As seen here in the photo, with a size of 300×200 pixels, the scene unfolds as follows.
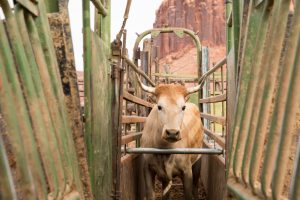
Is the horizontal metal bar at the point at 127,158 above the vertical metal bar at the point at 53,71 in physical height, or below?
below

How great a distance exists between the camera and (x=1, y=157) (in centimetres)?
96

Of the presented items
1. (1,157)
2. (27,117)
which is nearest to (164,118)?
(27,117)

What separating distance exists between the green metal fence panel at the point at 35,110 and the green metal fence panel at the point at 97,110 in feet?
1.55

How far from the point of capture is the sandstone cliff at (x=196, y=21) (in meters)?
69.1

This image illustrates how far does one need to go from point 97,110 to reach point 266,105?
1189mm

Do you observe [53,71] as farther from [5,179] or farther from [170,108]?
[170,108]

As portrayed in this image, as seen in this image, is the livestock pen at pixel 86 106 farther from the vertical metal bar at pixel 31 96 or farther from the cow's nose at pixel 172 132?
the cow's nose at pixel 172 132

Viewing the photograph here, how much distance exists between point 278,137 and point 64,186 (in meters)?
0.88

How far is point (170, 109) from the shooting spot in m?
4.43

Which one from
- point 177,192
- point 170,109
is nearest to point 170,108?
point 170,109

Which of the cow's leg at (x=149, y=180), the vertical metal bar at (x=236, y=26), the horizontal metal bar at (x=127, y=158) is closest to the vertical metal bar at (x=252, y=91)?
the vertical metal bar at (x=236, y=26)

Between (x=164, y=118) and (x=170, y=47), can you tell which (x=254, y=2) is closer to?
(x=164, y=118)

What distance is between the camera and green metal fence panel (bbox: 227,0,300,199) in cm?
124

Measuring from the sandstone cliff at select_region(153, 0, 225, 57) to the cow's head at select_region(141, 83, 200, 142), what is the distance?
211 ft
